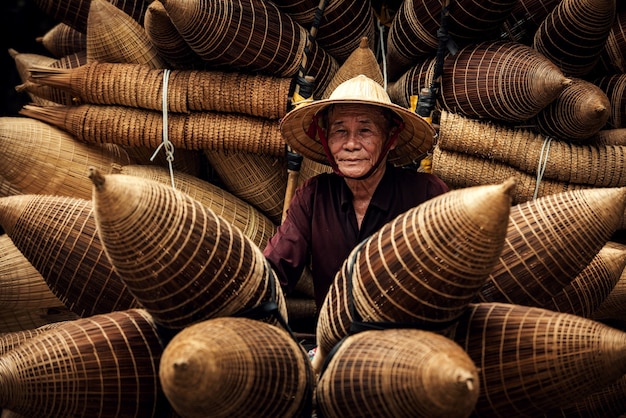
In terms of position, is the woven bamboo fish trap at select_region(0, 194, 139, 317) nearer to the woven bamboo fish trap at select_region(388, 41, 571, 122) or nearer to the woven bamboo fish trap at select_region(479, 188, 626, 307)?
the woven bamboo fish trap at select_region(479, 188, 626, 307)

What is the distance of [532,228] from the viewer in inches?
79.3

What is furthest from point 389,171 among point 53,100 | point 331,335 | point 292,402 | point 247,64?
point 53,100

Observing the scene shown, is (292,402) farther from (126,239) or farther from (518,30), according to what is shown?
(518,30)

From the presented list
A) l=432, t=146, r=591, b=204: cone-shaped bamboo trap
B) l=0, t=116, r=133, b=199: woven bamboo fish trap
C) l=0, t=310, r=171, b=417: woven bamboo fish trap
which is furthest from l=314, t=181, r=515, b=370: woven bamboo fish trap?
A: l=0, t=116, r=133, b=199: woven bamboo fish trap

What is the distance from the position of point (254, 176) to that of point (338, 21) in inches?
30.4

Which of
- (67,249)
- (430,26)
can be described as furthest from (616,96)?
(67,249)

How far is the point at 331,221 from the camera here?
2760 mm

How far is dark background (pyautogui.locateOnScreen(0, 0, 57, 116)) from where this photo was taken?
4750 mm

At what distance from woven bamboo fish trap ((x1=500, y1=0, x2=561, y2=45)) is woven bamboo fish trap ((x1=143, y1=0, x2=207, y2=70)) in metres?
1.32

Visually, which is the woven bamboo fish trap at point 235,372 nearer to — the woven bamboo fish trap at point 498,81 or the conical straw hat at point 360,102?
the conical straw hat at point 360,102

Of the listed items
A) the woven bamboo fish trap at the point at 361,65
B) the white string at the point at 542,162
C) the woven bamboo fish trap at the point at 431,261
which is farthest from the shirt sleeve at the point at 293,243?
the white string at the point at 542,162

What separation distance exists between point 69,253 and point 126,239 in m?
0.43

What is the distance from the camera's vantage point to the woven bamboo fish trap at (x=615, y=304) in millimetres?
2877

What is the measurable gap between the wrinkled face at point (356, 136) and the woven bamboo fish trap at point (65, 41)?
1674mm
